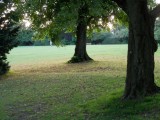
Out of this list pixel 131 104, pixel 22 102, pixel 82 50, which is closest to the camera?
pixel 131 104

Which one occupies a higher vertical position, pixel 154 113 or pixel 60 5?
pixel 60 5

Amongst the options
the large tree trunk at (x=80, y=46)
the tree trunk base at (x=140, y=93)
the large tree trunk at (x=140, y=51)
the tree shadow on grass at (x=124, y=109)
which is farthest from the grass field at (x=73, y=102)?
the large tree trunk at (x=80, y=46)

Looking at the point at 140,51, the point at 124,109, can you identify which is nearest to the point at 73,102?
the point at 124,109

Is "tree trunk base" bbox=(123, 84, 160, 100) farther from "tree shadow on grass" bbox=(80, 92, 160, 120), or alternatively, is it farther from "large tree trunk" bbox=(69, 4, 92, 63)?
"large tree trunk" bbox=(69, 4, 92, 63)

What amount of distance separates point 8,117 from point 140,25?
526cm

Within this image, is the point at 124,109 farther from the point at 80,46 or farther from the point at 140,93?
the point at 80,46

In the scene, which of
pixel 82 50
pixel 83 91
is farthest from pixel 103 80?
pixel 82 50

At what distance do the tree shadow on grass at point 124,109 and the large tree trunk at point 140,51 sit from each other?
1.54 feet

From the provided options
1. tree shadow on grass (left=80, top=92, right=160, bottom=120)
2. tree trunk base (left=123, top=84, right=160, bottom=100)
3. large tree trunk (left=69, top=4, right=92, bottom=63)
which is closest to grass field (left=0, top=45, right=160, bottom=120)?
tree shadow on grass (left=80, top=92, right=160, bottom=120)

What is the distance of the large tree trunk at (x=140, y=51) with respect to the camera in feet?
40.7

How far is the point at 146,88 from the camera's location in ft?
41.4

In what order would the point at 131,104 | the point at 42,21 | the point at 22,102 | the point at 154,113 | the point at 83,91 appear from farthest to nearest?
the point at 42,21
the point at 83,91
the point at 22,102
the point at 131,104
the point at 154,113

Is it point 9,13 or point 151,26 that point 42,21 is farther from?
point 151,26

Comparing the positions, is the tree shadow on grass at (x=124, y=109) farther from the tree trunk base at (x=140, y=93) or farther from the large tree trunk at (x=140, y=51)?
the large tree trunk at (x=140, y=51)
